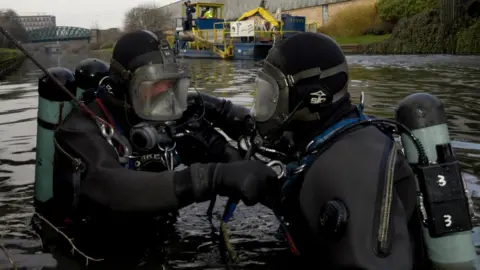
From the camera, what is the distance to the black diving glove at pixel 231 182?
8.42 feet

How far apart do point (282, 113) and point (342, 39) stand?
3763 centimetres

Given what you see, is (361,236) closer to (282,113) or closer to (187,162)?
(282,113)

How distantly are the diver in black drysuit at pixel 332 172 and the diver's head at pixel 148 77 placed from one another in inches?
31.3

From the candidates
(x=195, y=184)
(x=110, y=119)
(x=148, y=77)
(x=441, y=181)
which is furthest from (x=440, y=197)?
(x=110, y=119)

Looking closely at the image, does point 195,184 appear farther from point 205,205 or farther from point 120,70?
point 205,205

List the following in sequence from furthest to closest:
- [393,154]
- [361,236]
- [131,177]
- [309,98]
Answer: [131,177], [309,98], [393,154], [361,236]

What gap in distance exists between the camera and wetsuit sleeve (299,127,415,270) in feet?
6.92

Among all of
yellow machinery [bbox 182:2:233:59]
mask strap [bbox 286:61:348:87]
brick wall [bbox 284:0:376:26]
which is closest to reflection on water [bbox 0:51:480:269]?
mask strap [bbox 286:61:348:87]

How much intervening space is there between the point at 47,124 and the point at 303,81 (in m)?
2.21

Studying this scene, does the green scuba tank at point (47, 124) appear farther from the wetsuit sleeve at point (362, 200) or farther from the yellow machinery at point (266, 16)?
the yellow machinery at point (266, 16)

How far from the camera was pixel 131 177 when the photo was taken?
113 inches

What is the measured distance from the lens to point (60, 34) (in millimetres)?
63812

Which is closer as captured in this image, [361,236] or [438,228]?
[361,236]

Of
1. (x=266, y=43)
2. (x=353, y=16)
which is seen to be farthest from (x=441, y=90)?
(x=353, y=16)
